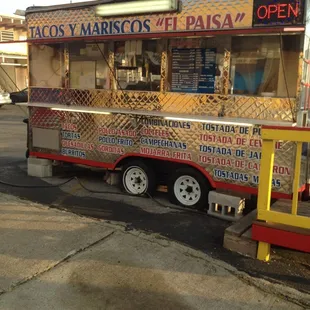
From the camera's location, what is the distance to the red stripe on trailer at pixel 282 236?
13.2 feet

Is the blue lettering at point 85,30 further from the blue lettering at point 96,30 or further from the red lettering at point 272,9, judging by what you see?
the red lettering at point 272,9

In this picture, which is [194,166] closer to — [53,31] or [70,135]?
[70,135]

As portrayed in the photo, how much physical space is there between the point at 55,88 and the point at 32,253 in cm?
394

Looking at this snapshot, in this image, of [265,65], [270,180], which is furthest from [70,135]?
[270,180]

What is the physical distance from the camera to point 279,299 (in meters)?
3.57

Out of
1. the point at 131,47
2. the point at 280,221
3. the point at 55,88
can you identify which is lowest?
the point at 280,221

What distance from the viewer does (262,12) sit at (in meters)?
5.21

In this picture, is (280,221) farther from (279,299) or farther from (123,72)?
(123,72)

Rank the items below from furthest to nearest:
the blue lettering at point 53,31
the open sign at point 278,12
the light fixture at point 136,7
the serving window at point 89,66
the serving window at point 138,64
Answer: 1. the blue lettering at point 53,31
2. the serving window at point 89,66
3. the serving window at point 138,64
4. the light fixture at point 136,7
5. the open sign at point 278,12

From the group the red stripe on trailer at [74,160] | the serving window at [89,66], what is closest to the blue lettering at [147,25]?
the serving window at [89,66]

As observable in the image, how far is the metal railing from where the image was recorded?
13.2 feet

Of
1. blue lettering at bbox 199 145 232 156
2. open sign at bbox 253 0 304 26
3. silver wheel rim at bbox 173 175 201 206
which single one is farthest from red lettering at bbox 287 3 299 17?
silver wheel rim at bbox 173 175 201 206

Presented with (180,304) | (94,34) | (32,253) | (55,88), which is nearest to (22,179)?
(55,88)

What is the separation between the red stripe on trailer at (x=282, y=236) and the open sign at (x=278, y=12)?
265cm
